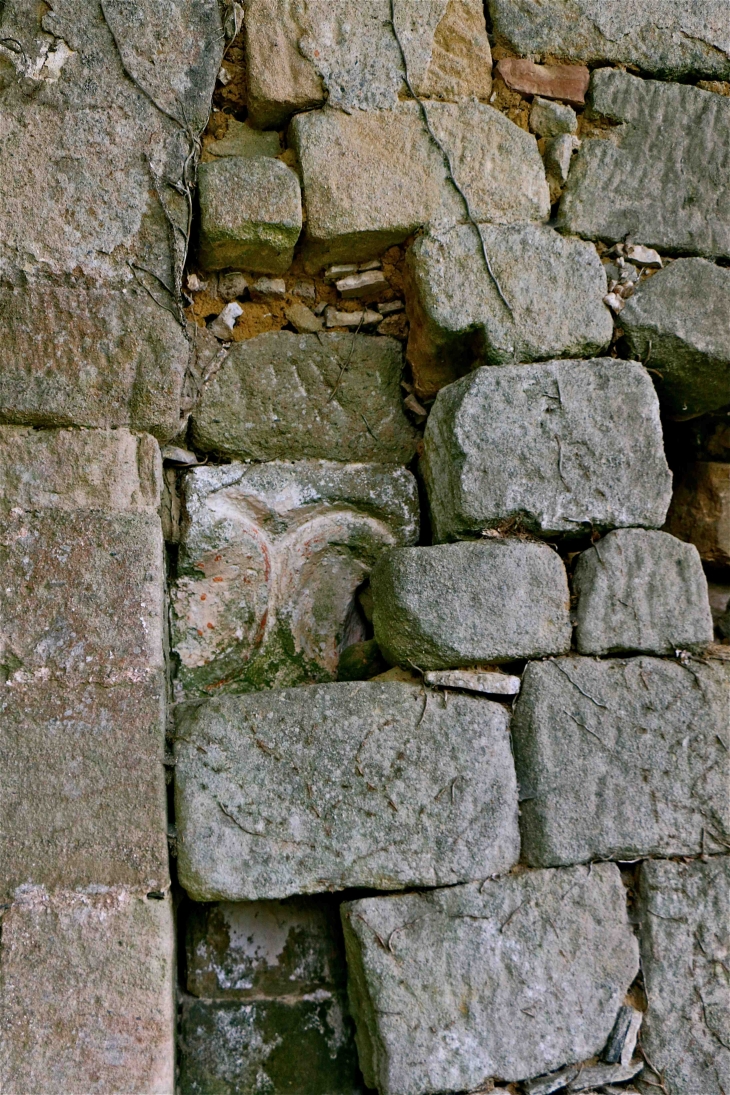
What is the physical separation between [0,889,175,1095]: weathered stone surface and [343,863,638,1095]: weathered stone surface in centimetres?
44

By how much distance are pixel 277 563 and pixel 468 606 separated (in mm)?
547

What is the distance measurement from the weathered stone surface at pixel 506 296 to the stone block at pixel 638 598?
53 centimetres

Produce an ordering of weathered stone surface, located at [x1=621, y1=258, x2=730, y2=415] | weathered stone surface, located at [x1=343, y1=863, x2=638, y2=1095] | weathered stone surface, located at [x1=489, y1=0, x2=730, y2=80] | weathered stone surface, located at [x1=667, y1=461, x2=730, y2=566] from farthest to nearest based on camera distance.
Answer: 1. weathered stone surface, located at [x1=667, y1=461, x2=730, y2=566]
2. weathered stone surface, located at [x1=489, y1=0, x2=730, y2=80]
3. weathered stone surface, located at [x1=621, y1=258, x2=730, y2=415]
4. weathered stone surface, located at [x1=343, y1=863, x2=638, y2=1095]

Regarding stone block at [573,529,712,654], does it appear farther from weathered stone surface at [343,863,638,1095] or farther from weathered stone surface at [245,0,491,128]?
weathered stone surface at [245,0,491,128]

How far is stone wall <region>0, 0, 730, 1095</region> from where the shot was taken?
6.74ft

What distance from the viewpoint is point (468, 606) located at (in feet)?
7.22

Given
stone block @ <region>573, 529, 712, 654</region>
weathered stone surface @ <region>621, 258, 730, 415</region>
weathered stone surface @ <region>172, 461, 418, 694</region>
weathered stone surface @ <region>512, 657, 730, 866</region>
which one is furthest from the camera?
weathered stone surface @ <region>621, 258, 730, 415</region>

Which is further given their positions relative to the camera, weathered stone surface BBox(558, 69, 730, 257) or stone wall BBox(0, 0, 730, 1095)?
weathered stone surface BBox(558, 69, 730, 257)

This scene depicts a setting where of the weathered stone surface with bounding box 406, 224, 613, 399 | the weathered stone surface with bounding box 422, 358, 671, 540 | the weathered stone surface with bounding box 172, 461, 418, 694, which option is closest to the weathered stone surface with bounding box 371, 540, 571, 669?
the weathered stone surface with bounding box 422, 358, 671, 540

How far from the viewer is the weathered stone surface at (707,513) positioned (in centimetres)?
278

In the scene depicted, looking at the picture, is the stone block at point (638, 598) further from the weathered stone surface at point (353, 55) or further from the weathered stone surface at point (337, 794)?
the weathered stone surface at point (353, 55)

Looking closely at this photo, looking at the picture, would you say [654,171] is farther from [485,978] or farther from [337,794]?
[485,978]

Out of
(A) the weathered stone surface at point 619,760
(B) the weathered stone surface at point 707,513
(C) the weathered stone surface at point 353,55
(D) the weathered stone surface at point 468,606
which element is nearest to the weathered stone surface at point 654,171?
(C) the weathered stone surface at point 353,55

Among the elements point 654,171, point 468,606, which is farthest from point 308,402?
point 654,171
